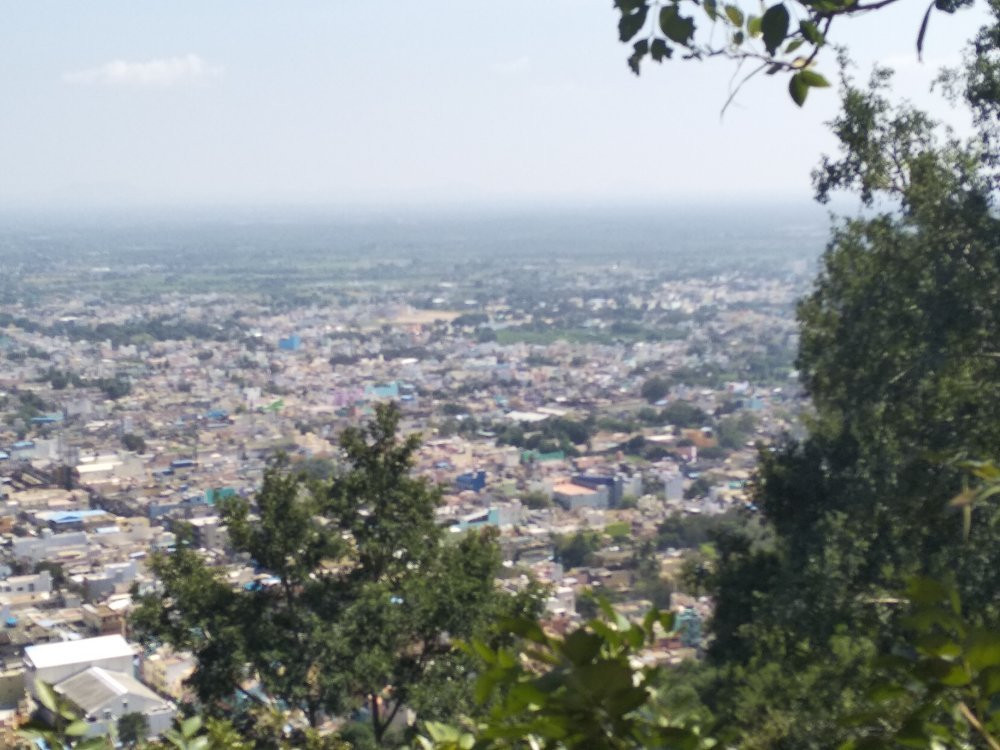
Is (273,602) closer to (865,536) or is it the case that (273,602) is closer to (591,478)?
(865,536)

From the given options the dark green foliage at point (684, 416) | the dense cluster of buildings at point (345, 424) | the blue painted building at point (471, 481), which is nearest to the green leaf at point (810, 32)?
the dense cluster of buildings at point (345, 424)

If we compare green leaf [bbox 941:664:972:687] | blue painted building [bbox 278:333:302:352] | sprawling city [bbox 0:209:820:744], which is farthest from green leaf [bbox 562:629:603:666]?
blue painted building [bbox 278:333:302:352]

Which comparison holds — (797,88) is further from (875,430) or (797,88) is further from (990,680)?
(875,430)

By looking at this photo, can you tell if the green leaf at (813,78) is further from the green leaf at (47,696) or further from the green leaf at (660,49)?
the green leaf at (47,696)

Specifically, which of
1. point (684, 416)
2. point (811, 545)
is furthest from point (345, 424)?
point (811, 545)

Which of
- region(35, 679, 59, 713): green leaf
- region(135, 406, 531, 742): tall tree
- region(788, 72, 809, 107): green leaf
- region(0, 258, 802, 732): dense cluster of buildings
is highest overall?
region(788, 72, 809, 107): green leaf

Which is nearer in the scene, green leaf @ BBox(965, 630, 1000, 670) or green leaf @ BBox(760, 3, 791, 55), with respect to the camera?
green leaf @ BBox(965, 630, 1000, 670)

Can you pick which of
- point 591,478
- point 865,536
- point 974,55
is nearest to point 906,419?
point 865,536

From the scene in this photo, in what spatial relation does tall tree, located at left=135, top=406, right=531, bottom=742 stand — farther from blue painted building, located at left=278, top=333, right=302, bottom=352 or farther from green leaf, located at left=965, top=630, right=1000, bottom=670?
blue painted building, located at left=278, top=333, right=302, bottom=352
